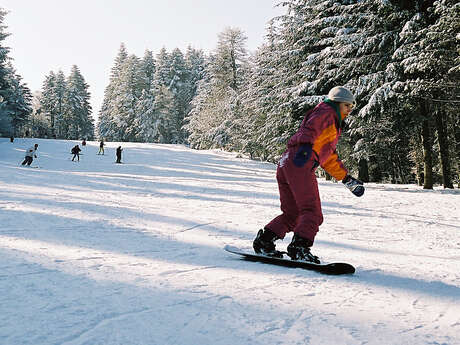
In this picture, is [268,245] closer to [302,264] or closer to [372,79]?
[302,264]

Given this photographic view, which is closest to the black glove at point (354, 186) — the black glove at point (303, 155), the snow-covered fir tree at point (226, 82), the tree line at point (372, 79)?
Result: the black glove at point (303, 155)

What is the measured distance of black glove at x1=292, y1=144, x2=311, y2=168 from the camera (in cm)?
338

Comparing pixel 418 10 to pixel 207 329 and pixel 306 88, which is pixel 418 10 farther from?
pixel 207 329

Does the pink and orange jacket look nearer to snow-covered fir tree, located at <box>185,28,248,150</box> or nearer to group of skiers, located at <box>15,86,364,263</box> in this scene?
group of skiers, located at <box>15,86,364,263</box>

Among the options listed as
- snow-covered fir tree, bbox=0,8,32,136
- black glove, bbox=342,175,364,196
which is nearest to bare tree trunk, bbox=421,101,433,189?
black glove, bbox=342,175,364,196

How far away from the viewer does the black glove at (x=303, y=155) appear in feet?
11.1

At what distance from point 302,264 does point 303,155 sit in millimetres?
1083

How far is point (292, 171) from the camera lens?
3.46 meters

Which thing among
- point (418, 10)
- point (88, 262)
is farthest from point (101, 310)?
point (418, 10)

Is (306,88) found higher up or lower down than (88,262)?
higher up

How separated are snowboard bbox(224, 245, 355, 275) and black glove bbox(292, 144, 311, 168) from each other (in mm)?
976

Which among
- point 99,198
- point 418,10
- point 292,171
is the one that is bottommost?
point 99,198

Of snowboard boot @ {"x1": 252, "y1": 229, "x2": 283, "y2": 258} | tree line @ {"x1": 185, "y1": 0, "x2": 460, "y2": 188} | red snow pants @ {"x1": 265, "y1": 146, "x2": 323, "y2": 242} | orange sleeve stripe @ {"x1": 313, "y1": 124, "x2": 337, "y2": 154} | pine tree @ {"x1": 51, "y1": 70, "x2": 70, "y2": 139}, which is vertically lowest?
snowboard boot @ {"x1": 252, "y1": 229, "x2": 283, "y2": 258}

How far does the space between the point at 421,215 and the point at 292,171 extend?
561cm
